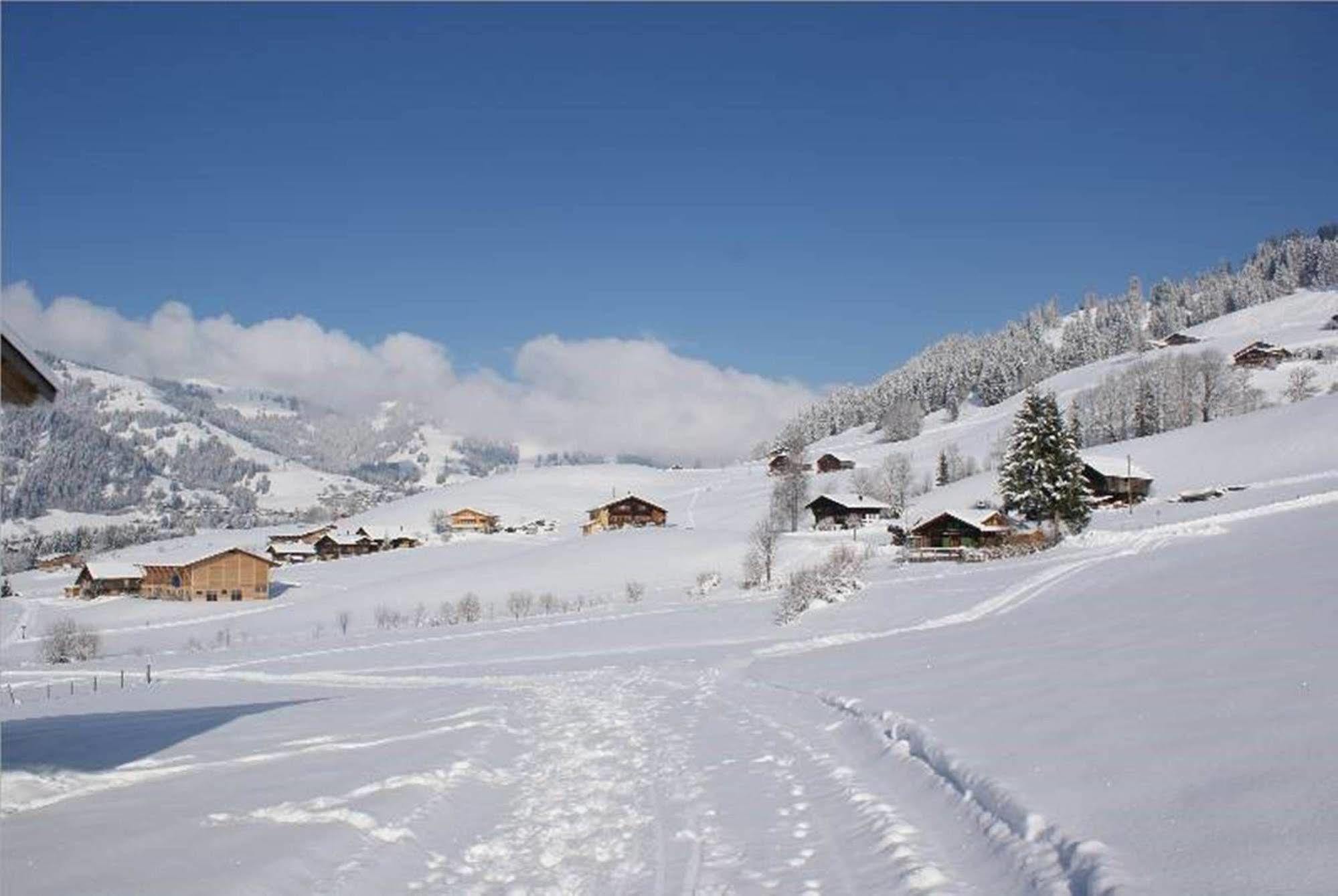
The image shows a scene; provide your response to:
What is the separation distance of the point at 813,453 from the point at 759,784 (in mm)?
160814

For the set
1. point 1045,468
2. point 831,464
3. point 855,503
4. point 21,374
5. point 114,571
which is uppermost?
point 831,464

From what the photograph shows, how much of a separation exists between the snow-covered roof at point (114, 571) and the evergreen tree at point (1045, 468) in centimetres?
9026

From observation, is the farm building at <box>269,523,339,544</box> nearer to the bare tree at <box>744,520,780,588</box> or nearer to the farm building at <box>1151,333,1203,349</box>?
the bare tree at <box>744,520,780,588</box>

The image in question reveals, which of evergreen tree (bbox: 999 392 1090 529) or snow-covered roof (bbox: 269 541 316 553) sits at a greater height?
evergreen tree (bbox: 999 392 1090 529)

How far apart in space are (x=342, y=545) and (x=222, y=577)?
3545 centimetres

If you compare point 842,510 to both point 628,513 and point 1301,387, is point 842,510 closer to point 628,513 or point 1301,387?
point 628,513

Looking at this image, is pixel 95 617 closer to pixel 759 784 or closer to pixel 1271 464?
pixel 759 784

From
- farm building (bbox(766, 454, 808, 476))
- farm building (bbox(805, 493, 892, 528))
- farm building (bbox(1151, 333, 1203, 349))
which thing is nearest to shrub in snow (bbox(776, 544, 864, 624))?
farm building (bbox(805, 493, 892, 528))

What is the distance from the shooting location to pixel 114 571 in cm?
9938

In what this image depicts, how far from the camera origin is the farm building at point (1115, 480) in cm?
8038

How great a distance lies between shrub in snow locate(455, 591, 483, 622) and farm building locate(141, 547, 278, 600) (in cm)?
3507

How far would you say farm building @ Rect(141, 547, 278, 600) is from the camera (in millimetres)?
90188

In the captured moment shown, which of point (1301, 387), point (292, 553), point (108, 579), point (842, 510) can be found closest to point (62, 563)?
point (292, 553)

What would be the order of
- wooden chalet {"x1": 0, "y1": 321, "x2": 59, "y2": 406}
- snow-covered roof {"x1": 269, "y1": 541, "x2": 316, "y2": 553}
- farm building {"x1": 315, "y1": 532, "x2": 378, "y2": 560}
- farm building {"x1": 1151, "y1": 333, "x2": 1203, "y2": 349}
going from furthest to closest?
1. farm building {"x1": 1151, "y1": 333, "x2": 1203, "y2": 349}
2. snow-covered roof {"x1": 269, "y1": 541, "x2": 316, "y2": 553}
3. farm building {"x1": 315, "y1": 532, "x2": 378, "y2": 560}
4. wooden chalet {"x1": 0, "y1": 321, "x2": 59, "y2": 406}
